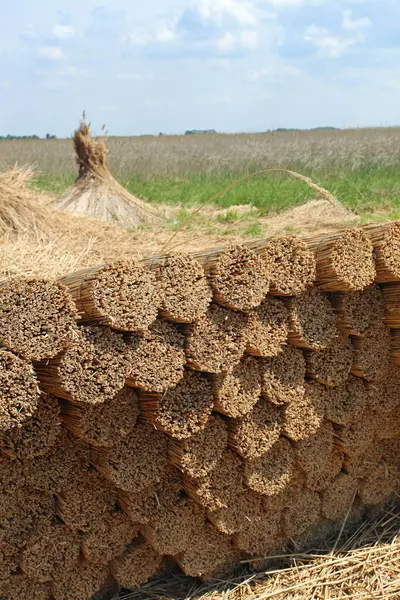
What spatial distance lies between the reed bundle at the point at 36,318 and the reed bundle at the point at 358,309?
148cm

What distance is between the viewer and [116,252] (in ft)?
16.3

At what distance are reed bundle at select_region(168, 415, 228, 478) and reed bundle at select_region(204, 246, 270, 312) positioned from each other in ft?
2.10

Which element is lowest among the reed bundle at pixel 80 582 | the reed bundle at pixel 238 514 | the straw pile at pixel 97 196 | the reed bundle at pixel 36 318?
the reed bundle at pixel 80 582

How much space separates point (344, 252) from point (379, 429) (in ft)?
4.25

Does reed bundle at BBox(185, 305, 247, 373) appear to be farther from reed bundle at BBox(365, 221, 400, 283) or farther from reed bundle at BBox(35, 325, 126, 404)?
reed bundle at BBox(365, 221, 400, 283)

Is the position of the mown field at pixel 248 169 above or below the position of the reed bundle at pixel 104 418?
above

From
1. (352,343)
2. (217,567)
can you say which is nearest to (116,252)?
(352,343)

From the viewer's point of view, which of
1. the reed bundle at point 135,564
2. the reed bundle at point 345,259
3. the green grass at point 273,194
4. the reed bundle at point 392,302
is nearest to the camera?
the reed bundle at point 345,259

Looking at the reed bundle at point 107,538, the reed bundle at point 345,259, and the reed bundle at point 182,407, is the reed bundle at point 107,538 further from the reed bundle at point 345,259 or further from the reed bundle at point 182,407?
the reed bundle at point 345,259

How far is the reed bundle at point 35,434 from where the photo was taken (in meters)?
2.86

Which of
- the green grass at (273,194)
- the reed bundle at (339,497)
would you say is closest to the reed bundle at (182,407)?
the reed bundle at (339,497)

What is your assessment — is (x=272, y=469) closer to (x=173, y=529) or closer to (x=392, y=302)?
(x=173, y=529)

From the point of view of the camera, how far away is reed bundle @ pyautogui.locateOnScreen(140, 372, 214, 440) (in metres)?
2.98

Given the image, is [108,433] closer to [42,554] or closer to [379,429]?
[42,554]
